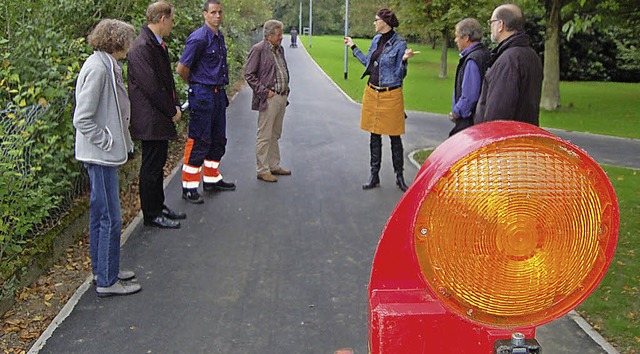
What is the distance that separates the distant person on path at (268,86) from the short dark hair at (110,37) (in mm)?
3590

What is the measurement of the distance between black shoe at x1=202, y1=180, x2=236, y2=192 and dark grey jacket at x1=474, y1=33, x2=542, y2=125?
3910 millimetres

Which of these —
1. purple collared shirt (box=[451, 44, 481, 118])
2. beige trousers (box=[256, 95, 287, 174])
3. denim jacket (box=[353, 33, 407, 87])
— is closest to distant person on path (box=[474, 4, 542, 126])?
purple collared shirt (box=[451, 44, 481, 118])

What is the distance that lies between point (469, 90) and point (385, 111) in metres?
1.71

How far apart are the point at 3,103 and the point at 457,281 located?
219 inches

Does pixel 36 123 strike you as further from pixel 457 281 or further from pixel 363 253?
pixel 457 281

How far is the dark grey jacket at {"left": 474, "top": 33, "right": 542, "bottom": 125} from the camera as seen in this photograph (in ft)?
17.6

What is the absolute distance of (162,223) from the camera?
Result: 6801mm

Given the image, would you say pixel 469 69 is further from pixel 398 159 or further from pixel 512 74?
pixel 398 159

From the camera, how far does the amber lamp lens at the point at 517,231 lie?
1504 mm

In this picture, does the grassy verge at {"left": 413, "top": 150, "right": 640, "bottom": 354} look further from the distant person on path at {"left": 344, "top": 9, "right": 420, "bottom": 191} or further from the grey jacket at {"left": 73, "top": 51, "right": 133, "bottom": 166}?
the grey jacket at {"left": 73, "top": 51, "right": 133, "bottom": 166}

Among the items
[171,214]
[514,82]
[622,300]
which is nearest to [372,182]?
[171,214]

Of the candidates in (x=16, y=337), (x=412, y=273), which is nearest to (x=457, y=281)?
(x=412, y=273)

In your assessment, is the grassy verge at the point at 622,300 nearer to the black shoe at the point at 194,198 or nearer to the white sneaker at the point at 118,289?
the white sneaker at the point at 118,289

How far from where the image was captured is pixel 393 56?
316 inches
